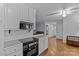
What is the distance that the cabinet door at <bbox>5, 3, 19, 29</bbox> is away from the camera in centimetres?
192

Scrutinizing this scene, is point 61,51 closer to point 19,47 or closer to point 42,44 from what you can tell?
point 42,44

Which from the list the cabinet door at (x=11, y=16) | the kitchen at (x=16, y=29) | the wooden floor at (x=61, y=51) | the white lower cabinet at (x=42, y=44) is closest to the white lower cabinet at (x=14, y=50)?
the kitchen at (x=16, y=29)

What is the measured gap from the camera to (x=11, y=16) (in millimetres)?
2047

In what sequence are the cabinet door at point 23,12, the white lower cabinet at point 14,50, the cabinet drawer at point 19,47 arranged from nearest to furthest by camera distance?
the white lower cabinet at point 14,50
the cabinet drawer at point 19,47
the cabinet door at point 23,12

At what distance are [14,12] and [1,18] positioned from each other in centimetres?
124

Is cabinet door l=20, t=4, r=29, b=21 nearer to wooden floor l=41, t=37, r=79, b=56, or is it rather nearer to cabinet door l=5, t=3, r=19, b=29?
cabinet door l=5, t=3, r=19, b=29

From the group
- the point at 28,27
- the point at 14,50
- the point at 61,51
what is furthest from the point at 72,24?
the point at 14,50

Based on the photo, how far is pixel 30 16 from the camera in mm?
2908

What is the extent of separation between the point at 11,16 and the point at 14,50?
775 mm

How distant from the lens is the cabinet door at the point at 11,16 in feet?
6.29

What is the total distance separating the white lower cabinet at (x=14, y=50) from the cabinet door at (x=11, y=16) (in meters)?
0.48

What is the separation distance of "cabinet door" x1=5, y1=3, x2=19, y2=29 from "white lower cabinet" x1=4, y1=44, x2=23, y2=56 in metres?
0.48

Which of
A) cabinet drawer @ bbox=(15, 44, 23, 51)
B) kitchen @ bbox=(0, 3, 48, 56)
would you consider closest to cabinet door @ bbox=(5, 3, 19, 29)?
kitchen @ bbox=(0, 3, 48, 56)

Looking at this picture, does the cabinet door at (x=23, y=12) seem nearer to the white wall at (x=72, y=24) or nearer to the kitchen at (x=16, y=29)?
the kitchen at (x=16, y=29)
